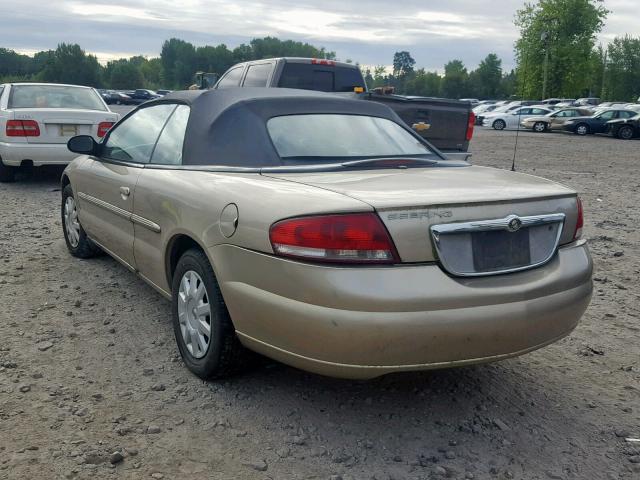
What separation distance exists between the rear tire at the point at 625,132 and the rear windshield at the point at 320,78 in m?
23.7

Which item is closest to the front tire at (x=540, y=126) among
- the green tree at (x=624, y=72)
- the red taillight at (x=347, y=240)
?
the red taillight at (x=347, y=240)

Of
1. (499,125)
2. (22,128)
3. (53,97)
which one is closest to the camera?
(22,128)

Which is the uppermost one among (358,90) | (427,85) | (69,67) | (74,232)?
(69,67)

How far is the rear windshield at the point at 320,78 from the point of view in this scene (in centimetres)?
1048

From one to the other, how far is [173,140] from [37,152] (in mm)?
6435

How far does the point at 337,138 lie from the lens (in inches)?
154

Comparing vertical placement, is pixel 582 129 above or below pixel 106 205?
below

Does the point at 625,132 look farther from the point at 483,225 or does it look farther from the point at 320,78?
the point at 483,225

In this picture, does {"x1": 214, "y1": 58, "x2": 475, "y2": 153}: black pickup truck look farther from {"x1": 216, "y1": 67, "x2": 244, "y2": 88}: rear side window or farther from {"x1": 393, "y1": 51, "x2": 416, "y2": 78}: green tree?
{"x1": 393, "y1": 51, "x2": 416, "y2": 78}: green tree

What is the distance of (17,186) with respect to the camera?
34.3 feet

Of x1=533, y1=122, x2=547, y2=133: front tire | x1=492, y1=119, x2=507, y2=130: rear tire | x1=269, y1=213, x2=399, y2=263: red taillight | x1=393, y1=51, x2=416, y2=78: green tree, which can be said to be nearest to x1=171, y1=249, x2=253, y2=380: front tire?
x1=269, y1=213, x2=399, y2=263: red taillight

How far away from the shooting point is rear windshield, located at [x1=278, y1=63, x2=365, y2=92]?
1048 centimetres

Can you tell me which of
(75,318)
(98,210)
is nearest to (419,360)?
(75,318)

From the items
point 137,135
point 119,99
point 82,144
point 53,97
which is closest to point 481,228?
point 137,135
